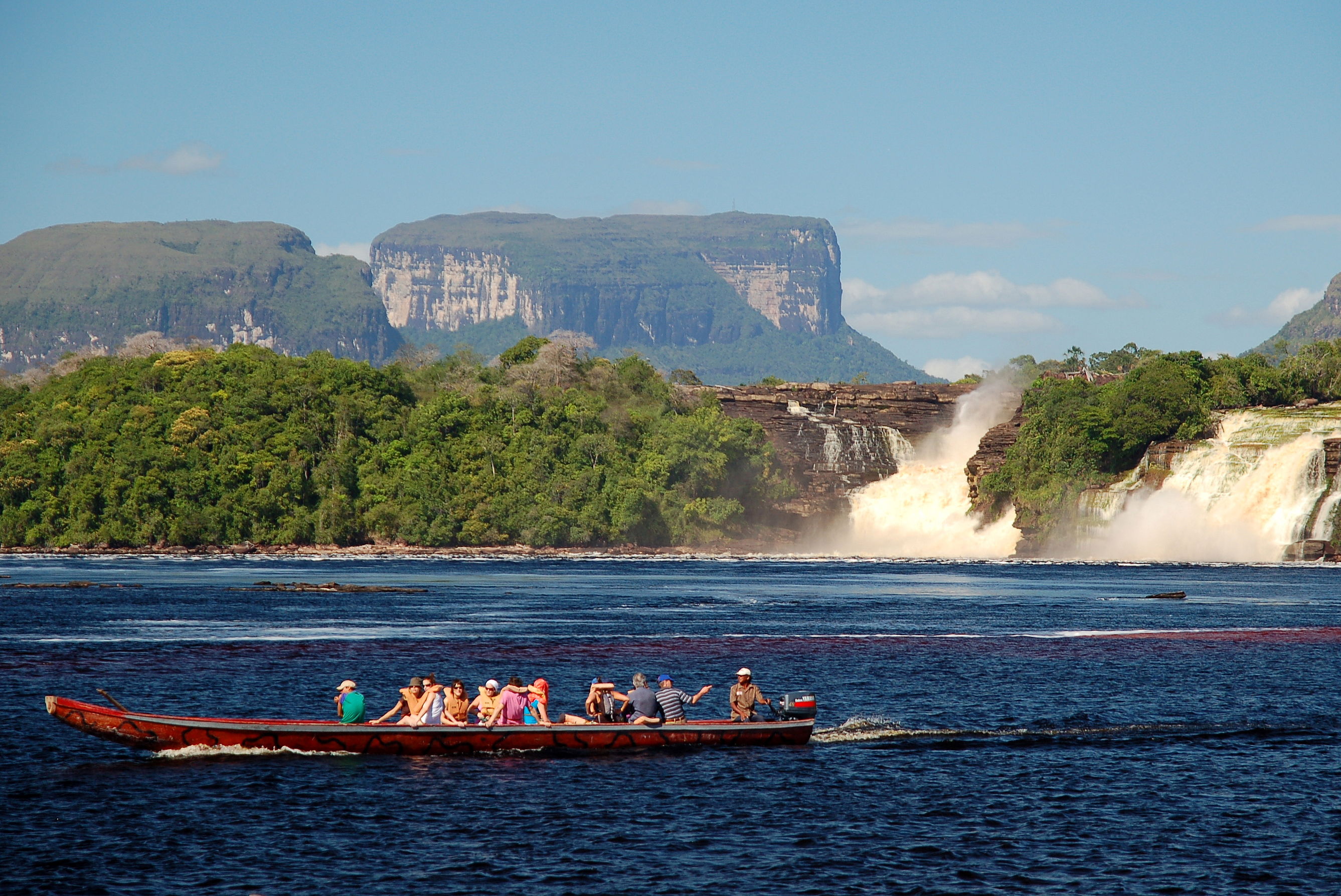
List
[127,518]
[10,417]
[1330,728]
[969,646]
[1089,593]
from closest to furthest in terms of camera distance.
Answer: [1330,728], [969,646], [1089,593], [127,518], [10,417]

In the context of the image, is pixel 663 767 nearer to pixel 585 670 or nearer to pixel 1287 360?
pixel 585 670

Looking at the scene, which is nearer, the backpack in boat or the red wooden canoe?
the red wooden canoe

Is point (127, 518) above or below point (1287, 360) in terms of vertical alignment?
below

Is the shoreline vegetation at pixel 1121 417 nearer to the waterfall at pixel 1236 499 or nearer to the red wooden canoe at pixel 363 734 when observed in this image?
the waterfall at pixel 1236 499

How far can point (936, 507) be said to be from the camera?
161000 millimetres

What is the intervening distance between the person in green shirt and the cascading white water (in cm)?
12269

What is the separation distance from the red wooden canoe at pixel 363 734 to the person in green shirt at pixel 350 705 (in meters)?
0.23

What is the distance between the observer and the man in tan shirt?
115 feet

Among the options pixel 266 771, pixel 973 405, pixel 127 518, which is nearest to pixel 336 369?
pixel 127 518

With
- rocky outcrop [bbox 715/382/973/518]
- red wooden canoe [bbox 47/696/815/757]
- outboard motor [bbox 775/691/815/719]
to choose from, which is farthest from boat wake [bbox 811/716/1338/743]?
rocky outcrop [bbox 715/382/973/518]

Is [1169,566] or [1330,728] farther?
[1169,566]

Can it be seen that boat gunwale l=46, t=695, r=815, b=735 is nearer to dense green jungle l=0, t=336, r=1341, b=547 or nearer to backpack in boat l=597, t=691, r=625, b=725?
backpack in boat l=597, t=691, r=625, b=725

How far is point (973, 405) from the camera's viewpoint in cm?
17625

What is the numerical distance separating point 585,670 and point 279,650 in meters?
12.4
